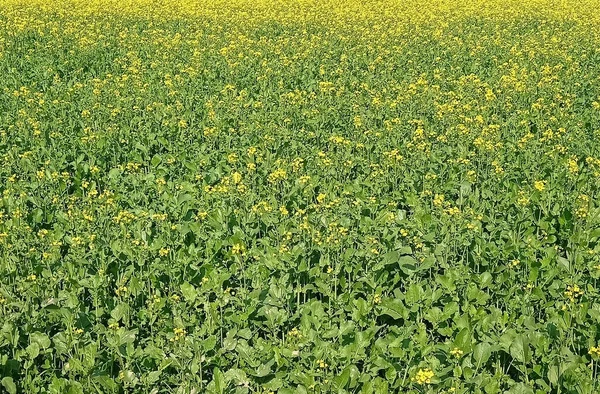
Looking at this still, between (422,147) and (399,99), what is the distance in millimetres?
2563

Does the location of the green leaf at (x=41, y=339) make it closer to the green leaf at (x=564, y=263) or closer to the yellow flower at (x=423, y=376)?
→ the yellow flower at (x=423, y=376)

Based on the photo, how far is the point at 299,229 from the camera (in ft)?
19.3

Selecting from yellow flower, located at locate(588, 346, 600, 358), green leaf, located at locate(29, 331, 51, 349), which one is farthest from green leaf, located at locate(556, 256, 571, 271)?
green leaf, located at locate(29, 331, 51, 349)

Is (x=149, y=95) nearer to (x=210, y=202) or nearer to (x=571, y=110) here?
(x=210, y=202)

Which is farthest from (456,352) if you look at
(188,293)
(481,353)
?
(188,293)

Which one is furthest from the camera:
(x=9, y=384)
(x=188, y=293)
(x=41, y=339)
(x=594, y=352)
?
(x=188, y=293)

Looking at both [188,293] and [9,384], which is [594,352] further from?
[9,384]

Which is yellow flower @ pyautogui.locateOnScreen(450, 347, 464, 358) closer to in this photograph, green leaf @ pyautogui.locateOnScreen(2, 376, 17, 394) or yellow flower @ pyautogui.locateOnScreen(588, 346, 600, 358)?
yellow flower @ pyautogui.locateOnScreen(588, 346, 600, 358)

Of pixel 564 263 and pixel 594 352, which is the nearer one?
pixel 594 352

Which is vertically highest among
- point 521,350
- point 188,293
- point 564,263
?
point 188,293

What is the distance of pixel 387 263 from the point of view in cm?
539

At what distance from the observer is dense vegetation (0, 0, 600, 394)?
171 inches

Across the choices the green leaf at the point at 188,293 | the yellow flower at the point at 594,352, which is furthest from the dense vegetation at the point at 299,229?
the yellow flower at the point at 594,352

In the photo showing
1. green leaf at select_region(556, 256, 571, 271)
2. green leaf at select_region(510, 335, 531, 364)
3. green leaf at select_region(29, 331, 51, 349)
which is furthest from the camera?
green leaf at select_region(556, 256, 571, 271)
